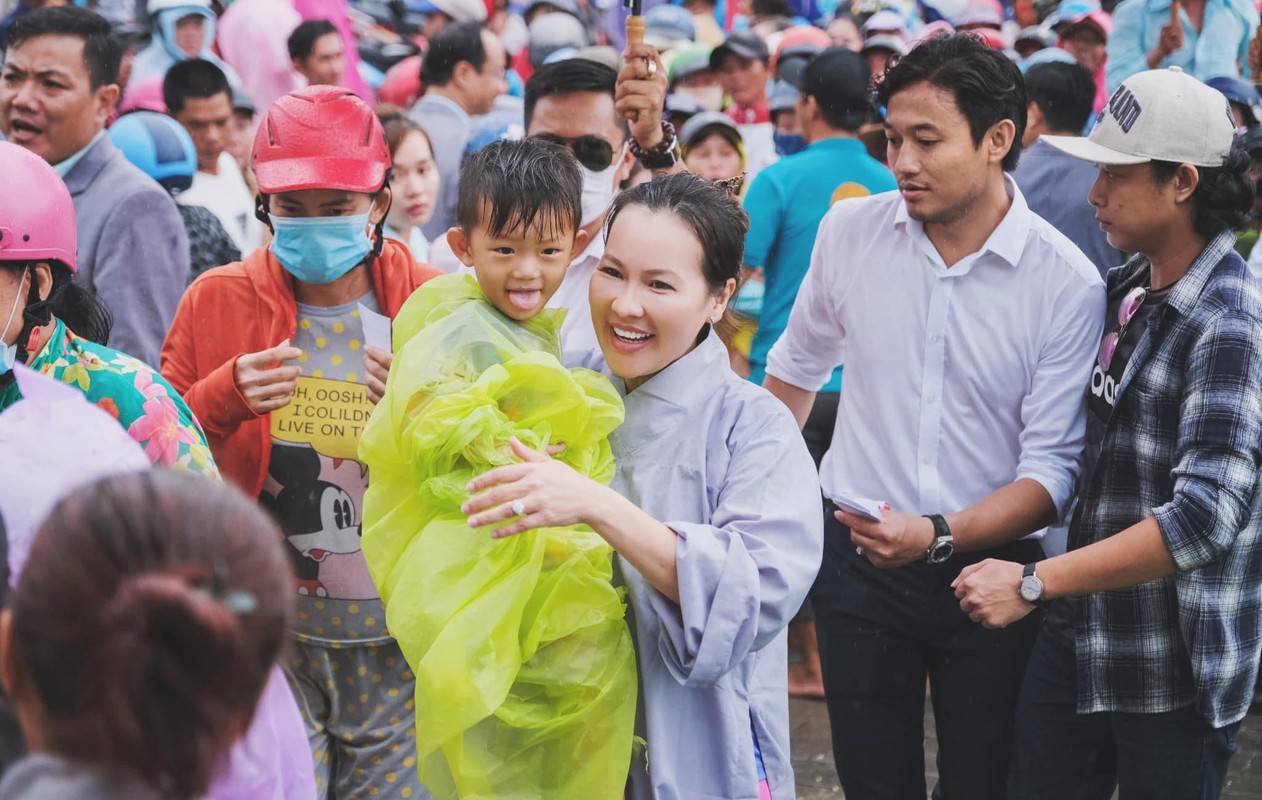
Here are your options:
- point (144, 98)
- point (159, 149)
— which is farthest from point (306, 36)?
point (159, 149)

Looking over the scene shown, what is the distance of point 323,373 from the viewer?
3.41 m

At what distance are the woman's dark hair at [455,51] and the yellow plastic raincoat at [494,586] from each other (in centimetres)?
548

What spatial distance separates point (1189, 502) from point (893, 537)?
654 mm

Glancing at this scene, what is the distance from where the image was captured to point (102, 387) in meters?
2.66

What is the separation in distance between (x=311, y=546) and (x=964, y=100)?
6.33 feet

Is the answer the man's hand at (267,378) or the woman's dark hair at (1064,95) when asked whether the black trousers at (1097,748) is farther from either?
the woman's dark hair at (1064,95)

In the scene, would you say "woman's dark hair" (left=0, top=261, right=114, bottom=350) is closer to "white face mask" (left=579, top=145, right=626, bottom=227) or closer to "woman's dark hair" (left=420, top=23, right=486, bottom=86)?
"white face mask" (left=579, top=145, right=626, bottom=227)

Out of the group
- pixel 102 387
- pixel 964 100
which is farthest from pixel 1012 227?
pixel 102 387

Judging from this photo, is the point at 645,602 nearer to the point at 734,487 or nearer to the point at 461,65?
the point at 734,487

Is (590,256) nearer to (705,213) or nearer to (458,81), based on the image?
(705,213)

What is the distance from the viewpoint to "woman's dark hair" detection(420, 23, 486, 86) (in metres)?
7.85

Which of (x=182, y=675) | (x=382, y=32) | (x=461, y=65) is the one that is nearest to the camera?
(x=182, y=675)

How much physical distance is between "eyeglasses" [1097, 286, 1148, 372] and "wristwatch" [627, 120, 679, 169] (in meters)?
1.37

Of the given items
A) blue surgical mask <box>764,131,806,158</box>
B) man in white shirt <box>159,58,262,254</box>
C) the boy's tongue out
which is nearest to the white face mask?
the boy's tongue out
